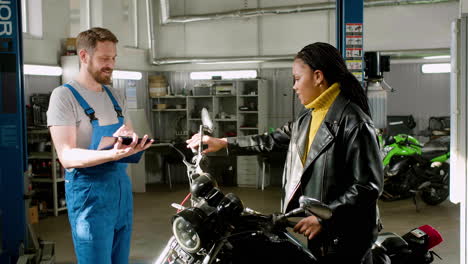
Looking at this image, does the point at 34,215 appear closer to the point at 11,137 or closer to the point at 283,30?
the point at 11,137

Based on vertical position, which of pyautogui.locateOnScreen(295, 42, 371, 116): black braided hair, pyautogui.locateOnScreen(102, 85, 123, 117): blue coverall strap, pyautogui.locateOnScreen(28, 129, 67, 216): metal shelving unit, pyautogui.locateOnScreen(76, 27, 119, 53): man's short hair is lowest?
pyautogui.locateOnScreen(28, 129, 67, 216): metal shelving unit

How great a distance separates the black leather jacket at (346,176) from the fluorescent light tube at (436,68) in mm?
7576

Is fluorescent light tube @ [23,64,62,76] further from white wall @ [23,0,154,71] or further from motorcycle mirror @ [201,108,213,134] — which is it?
motorcycle mirror @ [201,108,213,134]

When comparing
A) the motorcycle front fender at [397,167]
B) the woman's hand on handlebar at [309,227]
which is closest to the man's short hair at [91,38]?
the woman's hand on handlebar at [309,227]

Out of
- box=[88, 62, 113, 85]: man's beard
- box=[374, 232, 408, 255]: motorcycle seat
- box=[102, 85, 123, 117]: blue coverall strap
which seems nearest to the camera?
box=[88, 62, 113, 85]: man's beard

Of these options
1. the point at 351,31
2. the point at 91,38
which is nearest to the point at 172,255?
the point at 91,38

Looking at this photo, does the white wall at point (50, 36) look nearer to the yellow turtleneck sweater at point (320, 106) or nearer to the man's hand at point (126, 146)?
the man's hand at point (126, 146)

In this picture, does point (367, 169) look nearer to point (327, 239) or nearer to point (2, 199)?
point (327, 239)

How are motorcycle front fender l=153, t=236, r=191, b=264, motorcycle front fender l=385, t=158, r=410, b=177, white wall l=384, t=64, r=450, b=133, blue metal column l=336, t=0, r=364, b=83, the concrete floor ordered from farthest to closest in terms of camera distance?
white wall l=384, t=64, r=450, b=133 → motorcycle front fender l=385, t=158, r=410, b=177 → the concrete floor → blue metal column l=336, t=0, r=364, b=83 → motorcycle front fender l=153, t=236, r=191, b=264

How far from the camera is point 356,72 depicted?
15.9 feet

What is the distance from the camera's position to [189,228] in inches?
65.3

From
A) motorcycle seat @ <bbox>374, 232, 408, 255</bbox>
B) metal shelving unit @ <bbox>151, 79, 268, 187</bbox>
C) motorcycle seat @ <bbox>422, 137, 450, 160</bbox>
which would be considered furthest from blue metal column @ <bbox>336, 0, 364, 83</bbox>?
metal shelving unit @ <bbox>151, 79, 268, 187</bbox>

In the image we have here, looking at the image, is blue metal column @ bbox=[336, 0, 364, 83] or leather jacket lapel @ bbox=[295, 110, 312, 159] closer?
leather jacket lapel @ bbox=[295, 110, 312, 159]

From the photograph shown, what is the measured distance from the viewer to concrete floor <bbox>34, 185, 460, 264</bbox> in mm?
5309
